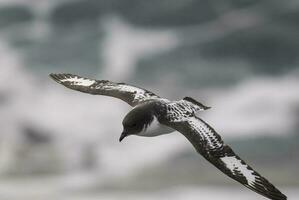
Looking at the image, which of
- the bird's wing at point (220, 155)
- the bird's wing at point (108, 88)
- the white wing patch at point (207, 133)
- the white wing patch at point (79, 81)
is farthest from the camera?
the white wing patch at point (79, 81)

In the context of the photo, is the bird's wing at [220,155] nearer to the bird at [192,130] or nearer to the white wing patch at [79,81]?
the bird at [192,130]

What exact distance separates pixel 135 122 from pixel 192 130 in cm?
124

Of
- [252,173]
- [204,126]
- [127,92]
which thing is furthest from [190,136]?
[127,92]

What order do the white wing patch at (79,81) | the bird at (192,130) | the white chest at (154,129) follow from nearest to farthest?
A: the bird at (192,130)
the white chest at (154,129)
the white wing patch at (79,81)

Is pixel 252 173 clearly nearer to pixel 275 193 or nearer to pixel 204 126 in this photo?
pixel 275 193

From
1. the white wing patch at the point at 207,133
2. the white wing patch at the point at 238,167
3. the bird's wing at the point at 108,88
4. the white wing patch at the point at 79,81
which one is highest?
the white wing patch at the point at 79,81

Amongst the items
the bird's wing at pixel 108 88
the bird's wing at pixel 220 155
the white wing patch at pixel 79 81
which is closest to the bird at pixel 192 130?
the bird's wing at pixel 220 155

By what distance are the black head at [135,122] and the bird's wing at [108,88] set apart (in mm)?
2107

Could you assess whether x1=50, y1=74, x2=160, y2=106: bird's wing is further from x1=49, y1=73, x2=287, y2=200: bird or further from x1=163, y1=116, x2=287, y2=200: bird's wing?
x1=163, y1=116, x2=287, y2=200: bird's wing

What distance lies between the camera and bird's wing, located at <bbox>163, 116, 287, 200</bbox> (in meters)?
14.2

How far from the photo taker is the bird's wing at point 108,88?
59.6ft

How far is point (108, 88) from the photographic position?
62.3 ft

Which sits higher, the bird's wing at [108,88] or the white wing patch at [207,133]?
the bird's wing at [108,88]

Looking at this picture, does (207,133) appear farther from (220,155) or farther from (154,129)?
(154,129)
